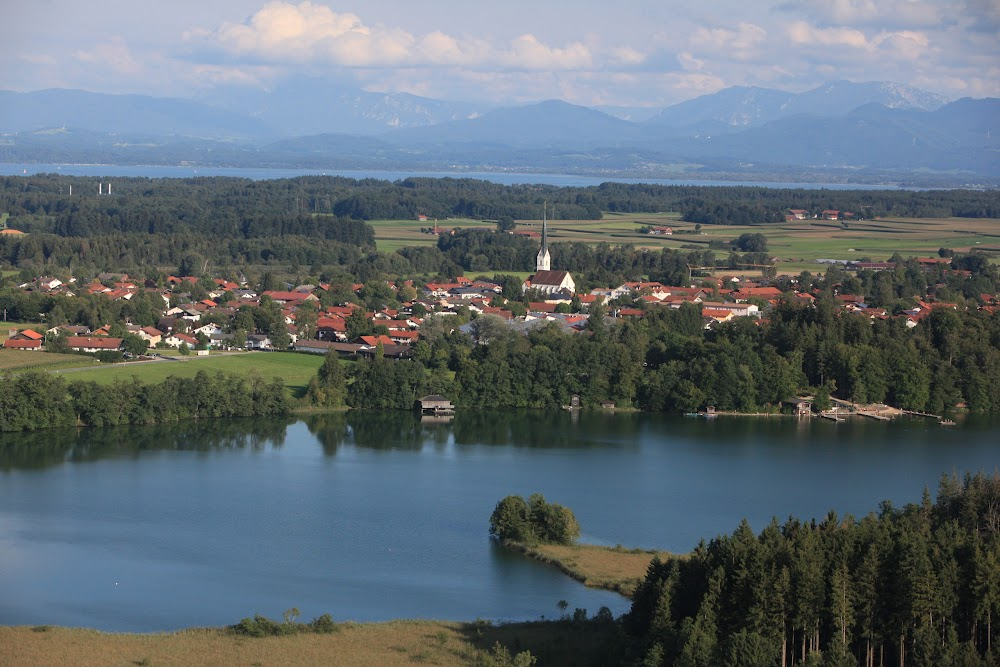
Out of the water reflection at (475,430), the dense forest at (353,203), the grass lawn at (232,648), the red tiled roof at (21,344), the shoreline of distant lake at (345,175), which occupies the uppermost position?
the shoreline of distant lake at (345,175)

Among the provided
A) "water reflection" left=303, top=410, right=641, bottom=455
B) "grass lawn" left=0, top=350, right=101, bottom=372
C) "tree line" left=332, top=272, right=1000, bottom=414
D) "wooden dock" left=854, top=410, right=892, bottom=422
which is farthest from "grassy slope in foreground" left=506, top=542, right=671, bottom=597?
"grass lawn" left=0, top=350, right=101, bottom=372

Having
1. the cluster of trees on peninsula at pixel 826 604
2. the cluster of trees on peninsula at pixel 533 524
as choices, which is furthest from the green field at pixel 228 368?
the cluster of trees on peninsula at pixel 826 604

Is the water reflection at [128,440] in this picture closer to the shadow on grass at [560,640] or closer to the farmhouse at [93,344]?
the farmhouse at [93,344]

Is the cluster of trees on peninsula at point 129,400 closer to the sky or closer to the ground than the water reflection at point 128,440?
closer to the sky

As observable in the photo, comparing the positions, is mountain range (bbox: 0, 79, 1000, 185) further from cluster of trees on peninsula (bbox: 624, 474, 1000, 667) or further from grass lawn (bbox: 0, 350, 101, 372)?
cluster of trees on peninsula (bbox: 624, 474, 1000, 667)

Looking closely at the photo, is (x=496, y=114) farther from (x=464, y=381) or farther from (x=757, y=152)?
(x=464, y=381)

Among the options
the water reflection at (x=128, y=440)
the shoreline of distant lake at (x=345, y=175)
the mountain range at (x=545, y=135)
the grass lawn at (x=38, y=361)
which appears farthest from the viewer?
the mountain range at (x=545, y=135)

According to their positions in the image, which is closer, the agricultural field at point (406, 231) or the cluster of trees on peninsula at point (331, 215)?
the cluster of trees on peninsula at point (331, 215)

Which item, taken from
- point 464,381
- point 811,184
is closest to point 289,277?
point 464,381
